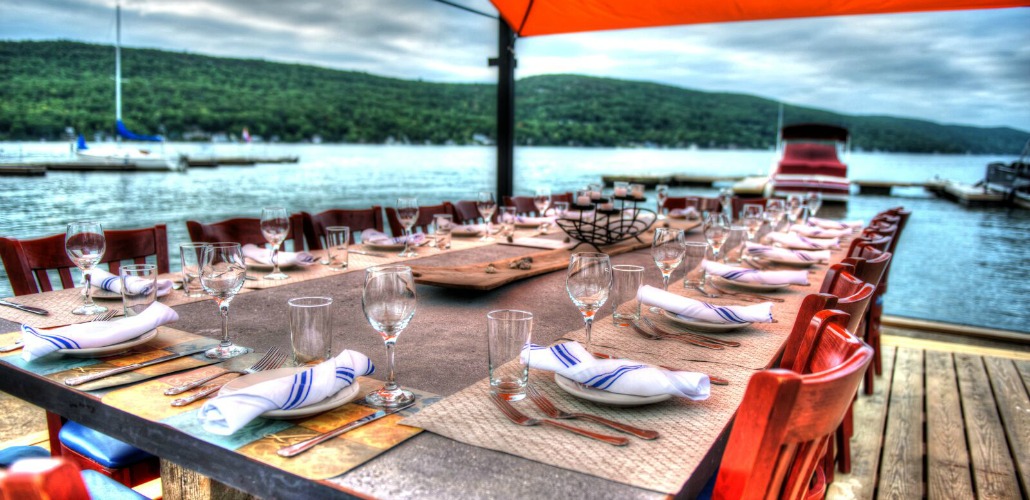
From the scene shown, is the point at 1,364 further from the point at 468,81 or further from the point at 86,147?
the point at 468,81

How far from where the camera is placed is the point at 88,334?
1.20m

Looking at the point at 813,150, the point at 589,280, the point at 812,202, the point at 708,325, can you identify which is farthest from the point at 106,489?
the point at 813,150

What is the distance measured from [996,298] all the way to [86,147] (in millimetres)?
7426

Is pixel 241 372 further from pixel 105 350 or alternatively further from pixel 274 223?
pixel 274 223

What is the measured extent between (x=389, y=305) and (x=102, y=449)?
970 millimetres

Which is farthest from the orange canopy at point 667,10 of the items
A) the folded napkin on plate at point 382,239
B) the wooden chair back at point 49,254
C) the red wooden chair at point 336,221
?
the wooden chair back at point 49,254

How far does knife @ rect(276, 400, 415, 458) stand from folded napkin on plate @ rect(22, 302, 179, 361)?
1.92 feet

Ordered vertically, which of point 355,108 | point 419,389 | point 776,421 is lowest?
point 419,389

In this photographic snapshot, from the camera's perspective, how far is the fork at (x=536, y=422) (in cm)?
89

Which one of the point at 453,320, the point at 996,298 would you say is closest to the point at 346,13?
the point at 996,298

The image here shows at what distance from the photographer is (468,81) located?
13000mm

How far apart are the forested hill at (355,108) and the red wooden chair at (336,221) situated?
1.90 metres

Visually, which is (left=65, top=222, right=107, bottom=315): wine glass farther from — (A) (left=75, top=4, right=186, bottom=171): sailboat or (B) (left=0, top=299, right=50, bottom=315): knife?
(A) (left=75, top=4, right=186, bottom=171): sailboat

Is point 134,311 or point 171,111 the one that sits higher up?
point 171,111
